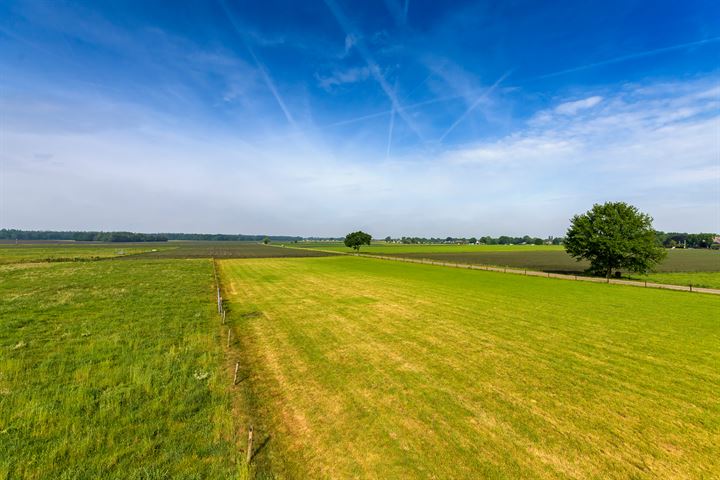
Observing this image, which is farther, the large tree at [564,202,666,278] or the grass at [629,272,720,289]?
the large tree at [564,202,666,278]

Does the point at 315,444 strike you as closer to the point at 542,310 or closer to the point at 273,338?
the point at 273,338

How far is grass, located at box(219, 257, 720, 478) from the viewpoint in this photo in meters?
6.92

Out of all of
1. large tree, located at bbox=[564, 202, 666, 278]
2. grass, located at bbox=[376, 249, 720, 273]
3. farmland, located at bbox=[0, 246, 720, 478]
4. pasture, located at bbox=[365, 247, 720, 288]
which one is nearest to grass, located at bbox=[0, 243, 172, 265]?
farmland, located at bbox=[0, 246, 720, 478]

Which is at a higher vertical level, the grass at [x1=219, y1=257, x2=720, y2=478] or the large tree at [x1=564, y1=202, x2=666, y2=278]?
the large tree at [x1=564, y1=202, x2=666, y2=278]

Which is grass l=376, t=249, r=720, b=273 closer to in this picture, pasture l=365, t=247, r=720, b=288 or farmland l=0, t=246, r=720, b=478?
pasture l=365, t=247, r=720, b=288

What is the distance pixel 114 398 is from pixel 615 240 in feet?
191

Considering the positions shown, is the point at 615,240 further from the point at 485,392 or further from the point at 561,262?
the point at 485,392

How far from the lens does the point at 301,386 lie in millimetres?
10422

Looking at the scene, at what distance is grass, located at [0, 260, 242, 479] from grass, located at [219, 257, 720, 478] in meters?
1.52

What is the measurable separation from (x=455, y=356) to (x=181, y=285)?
31128 mm

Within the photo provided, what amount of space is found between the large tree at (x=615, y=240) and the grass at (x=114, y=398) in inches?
2115

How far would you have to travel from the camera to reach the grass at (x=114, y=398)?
21.3 ft

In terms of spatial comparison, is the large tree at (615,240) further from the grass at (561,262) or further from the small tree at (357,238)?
the small tree at (357,238)

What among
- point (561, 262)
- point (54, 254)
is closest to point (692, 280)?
point (561, 262)
